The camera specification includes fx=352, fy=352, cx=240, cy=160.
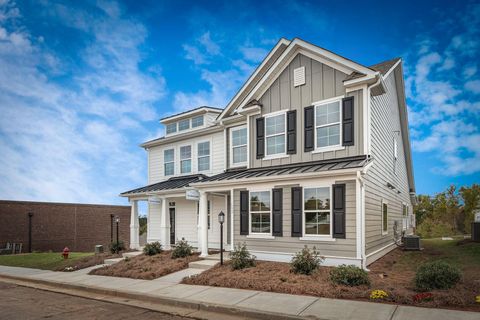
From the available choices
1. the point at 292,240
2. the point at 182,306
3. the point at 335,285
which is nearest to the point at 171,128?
the point at 292,240

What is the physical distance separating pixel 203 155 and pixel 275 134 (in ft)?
18.6

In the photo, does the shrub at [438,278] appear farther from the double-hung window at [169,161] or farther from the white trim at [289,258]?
the double-hung window at [169,161]

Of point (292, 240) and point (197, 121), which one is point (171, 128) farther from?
point (292, 240)

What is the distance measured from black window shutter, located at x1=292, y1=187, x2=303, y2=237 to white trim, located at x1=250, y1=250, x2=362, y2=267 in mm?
830

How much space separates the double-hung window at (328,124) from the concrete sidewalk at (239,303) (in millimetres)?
5990

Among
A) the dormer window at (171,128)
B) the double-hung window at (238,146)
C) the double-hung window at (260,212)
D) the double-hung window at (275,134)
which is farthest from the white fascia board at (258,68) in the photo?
the dormer window at (171,128)

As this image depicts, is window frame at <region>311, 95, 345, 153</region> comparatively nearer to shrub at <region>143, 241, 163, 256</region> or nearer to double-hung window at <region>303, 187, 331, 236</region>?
double-hung window at <region>303, 187, 331, 236</region>

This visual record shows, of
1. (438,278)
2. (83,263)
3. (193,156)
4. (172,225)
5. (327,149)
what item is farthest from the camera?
(172,225)

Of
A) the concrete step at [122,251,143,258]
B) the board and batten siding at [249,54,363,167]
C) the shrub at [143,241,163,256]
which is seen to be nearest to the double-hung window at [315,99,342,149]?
the board and batten siding at [249,54,363,167]

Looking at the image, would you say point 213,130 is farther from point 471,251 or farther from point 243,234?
point 471,251

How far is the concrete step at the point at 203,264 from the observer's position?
43.1 ft

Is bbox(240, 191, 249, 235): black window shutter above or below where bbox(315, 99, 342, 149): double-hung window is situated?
below

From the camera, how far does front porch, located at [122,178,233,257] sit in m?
15.6

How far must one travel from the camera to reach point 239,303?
8.42m
